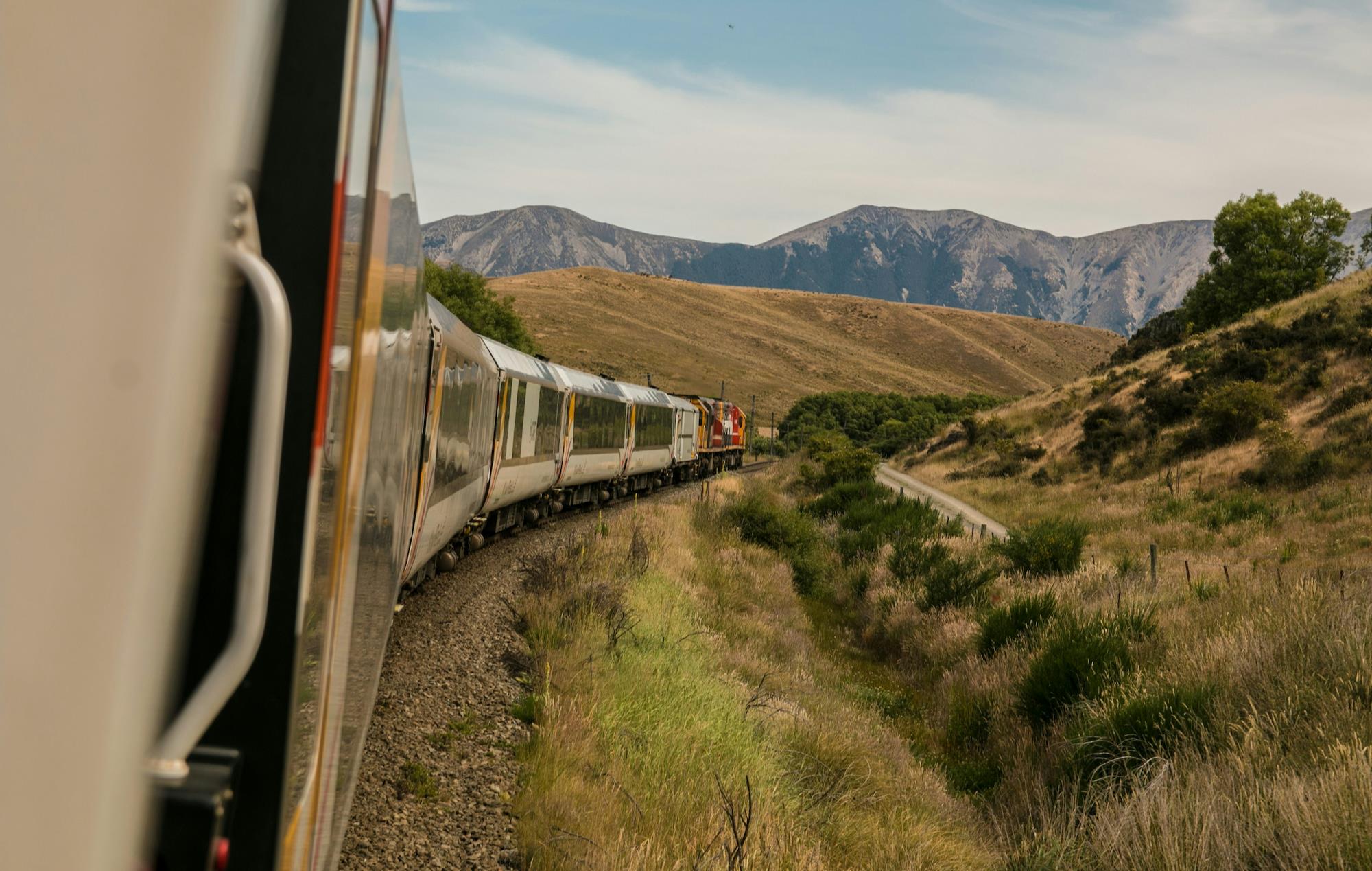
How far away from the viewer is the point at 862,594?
19578mm

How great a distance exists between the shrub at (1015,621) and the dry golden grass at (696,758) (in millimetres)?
1986

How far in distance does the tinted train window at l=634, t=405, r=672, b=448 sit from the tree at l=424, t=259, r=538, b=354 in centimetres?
3241

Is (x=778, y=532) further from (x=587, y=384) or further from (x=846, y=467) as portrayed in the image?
(x=846, y=467)

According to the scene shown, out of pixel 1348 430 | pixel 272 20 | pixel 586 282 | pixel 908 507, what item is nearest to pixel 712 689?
pixel 272 20

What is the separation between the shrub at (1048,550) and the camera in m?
17.6

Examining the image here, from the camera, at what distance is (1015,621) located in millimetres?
13500

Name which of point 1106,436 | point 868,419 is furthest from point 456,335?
point 868,419

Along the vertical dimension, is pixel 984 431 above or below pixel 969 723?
above

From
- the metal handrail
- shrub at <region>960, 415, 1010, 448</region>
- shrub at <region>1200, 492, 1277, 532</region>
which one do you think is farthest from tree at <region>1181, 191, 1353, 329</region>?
the metal handrail

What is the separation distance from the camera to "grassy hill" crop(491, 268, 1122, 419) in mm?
117250

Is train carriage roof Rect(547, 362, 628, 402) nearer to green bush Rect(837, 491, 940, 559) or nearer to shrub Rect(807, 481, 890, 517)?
green bush Rect(837, 491, 940, 559)

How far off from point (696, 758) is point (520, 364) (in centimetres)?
917

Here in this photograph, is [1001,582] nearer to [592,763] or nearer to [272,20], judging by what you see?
[592,763]

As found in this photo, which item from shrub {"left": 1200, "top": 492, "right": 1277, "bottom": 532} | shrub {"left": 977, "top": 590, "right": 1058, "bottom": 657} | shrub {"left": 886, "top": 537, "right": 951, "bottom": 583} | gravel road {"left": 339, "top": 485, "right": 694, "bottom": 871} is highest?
shrub {"left": 1200, "top": 492, "right": 1277, "bottom": 532}
